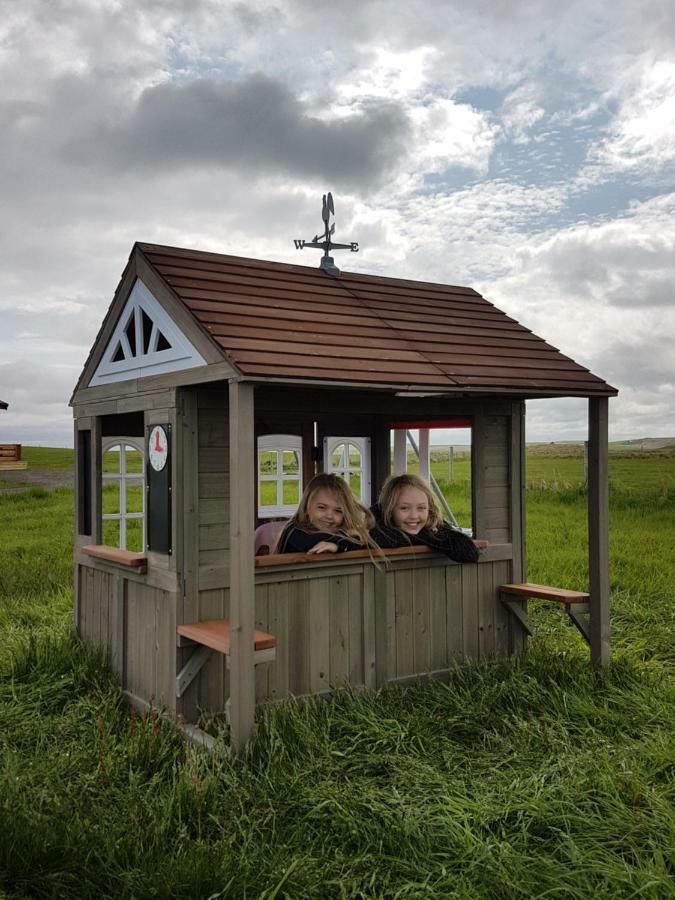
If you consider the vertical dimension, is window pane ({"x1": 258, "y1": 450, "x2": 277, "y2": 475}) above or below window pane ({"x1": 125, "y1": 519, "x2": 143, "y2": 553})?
above

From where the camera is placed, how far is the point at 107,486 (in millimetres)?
21766

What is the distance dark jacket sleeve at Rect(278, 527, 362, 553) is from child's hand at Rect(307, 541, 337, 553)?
32 mm

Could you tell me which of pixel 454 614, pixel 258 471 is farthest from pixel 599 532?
pixel 258 471

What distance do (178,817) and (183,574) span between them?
5.41 feet

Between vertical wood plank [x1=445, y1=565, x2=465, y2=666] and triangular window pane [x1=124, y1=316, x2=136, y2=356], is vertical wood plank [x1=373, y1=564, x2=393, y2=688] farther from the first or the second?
triangular window pane [x1=124, y1=316, x2=136, y2=356]

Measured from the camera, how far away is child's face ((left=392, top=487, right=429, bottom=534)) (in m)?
6.28

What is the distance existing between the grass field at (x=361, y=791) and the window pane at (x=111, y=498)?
445 inches

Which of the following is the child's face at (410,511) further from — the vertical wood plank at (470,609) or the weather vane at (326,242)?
the weather vane at (326,242)

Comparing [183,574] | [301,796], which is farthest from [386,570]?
[301,796]

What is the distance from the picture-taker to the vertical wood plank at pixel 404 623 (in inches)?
239

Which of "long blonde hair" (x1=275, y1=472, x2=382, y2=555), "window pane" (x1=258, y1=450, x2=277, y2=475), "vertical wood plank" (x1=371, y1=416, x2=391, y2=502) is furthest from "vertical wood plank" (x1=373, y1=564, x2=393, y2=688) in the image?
"window pane" (x1=258, y1=450, x2=277, y2=475)

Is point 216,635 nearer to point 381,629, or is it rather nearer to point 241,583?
point 241,583

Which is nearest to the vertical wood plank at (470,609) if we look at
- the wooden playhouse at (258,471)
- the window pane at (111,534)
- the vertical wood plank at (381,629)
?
the wooden playhouse at (258,471)

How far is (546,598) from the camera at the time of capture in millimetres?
6266
